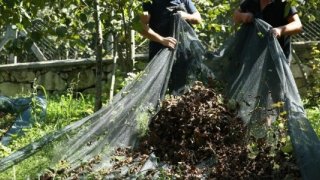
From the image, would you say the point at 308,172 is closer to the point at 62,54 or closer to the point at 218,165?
the point at 218,165

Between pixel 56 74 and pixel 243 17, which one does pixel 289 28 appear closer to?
pixel 243 17

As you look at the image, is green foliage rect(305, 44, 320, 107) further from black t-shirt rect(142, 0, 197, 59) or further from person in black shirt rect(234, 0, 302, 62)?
black t-shirt rect(142, 0, 197, 59)

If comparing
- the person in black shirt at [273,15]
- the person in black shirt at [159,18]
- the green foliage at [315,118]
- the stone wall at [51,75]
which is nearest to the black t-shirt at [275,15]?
the person in black shirt at [273,15]

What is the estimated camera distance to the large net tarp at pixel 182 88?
453 centimetres

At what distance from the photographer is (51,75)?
10.3 m

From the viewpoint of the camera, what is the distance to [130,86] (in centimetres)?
497

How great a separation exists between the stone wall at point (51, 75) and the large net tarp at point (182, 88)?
185 inches

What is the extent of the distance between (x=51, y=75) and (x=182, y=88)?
5.42 meters

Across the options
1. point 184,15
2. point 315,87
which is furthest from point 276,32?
point 315,87

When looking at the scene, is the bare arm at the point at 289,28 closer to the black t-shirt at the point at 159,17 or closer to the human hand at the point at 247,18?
the human hand at the point at 247,18

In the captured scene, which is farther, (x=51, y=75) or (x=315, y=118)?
(x=51, y=75)

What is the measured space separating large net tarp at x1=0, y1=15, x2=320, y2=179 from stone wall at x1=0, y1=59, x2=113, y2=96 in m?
4.69

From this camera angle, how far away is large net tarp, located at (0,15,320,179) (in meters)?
4.53

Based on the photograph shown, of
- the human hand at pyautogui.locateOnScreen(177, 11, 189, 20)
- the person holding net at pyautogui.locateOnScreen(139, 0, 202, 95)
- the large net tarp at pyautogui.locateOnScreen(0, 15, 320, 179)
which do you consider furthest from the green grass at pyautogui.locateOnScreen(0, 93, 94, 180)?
the human hand at pyautogui.locateOnScreen(177, 11, 189, 20)
